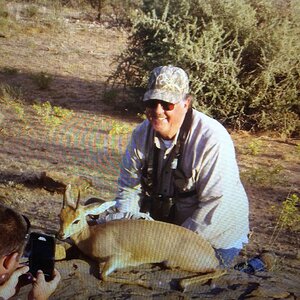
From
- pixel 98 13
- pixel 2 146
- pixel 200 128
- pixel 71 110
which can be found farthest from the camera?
pixel 98 13

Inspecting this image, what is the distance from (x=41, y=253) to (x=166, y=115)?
128 centimetres

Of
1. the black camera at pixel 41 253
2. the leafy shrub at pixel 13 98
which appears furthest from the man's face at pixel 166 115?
the leafy shrub at pixel 13 98

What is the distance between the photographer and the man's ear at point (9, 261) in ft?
6.22

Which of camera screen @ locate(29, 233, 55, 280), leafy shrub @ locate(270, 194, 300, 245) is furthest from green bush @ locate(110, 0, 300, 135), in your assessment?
camera screen @ locate(29, 233, 55, 280)

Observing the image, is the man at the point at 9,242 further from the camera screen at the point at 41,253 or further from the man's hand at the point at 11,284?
the camera screen at the point at 41,253

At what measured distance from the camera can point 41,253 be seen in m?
2.36

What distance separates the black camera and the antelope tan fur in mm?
625

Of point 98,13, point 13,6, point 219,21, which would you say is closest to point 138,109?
point 219,21

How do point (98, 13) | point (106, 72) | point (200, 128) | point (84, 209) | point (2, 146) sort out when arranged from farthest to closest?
point (98, 13) → point (106, 72) → point (2, 146) → point (200, 128) → point (84, 209)

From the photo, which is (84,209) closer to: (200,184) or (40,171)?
(200,184)

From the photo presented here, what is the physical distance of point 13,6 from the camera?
19031 millimetres

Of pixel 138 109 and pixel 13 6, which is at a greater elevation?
pixel 13 6

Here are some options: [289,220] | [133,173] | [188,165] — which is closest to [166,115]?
[188,165]

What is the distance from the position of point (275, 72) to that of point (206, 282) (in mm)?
5641
